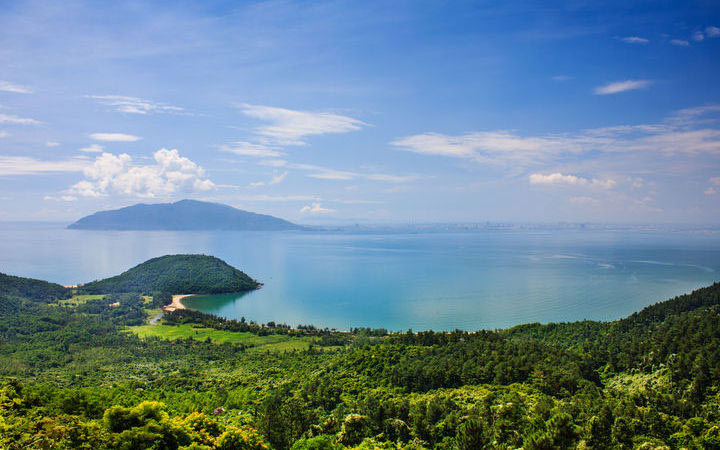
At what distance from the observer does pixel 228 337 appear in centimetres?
5162

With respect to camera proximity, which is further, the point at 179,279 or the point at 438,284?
the point at 179,279

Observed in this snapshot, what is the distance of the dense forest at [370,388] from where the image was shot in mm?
14409

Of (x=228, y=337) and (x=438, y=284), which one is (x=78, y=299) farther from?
(x=438, y=284)

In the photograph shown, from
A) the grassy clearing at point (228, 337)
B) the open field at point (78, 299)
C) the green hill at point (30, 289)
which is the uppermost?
the green hill at point (30, 289)

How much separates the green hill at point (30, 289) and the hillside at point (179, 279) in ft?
17.7

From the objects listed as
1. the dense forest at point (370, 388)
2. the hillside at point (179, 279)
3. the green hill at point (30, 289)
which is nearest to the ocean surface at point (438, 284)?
the hillside at point (179, 279)

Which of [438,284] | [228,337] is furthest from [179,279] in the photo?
[438,284]

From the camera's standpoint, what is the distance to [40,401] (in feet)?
61.1

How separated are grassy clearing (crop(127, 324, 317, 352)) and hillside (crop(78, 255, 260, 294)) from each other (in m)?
25.7

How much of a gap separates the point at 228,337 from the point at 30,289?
4023 centimetres

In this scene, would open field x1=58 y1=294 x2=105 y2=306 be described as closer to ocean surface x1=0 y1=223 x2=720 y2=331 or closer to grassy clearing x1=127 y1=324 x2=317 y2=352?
ocean surface x1=0 y1=223 x2=720 y2=331

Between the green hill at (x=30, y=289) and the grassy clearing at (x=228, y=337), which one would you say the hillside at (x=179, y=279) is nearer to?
the green hill at (x=30, y=289)

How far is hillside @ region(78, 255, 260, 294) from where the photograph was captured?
81.0m

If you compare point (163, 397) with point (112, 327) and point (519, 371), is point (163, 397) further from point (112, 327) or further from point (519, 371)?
point (112, 327)
